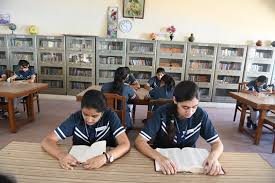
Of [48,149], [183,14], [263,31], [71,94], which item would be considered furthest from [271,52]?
[48,149]

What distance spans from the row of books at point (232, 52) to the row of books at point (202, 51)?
11.0 inches

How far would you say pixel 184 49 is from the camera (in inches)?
212

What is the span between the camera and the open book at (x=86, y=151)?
1.18m

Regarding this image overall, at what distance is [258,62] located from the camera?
548cm

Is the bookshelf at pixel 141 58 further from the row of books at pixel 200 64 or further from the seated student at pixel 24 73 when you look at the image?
the seated student at pixel 24 73

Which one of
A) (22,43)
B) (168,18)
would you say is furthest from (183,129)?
(22,43)

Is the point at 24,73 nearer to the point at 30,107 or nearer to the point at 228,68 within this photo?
the point at 30,107

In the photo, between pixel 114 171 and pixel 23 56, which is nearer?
pixel 114 171

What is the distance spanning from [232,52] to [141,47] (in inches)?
89.4

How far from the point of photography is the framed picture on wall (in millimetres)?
5391

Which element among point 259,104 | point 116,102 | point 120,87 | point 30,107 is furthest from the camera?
point 30,107

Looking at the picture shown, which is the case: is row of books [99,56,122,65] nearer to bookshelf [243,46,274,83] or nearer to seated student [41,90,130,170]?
bookshelf [243,46,274,83]

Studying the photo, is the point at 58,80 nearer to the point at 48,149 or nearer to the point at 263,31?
the point at 48,149

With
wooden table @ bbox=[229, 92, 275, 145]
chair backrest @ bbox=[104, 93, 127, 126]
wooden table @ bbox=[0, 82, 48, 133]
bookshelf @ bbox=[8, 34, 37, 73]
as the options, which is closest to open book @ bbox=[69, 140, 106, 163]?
chair backrest @ bbox=[104, 93, 127, 126]
